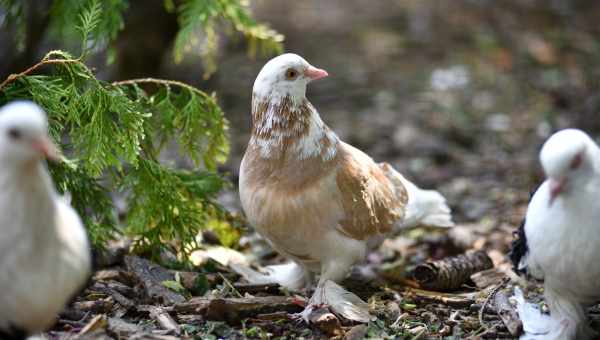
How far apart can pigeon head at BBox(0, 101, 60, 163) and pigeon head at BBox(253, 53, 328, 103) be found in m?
1.72

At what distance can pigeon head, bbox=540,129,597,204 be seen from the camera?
3447 millimetres

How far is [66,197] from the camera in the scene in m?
4.79

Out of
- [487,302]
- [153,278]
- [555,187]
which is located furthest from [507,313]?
[153,278]

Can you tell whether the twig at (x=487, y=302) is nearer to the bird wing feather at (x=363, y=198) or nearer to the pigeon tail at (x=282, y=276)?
the bird wing feather at (x=363, y=198)

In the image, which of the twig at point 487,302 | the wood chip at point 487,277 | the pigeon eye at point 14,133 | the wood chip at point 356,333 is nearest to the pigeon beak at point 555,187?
the twig at point 487,302

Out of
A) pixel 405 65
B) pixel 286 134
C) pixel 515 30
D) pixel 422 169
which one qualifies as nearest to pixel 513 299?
pixel 286 134

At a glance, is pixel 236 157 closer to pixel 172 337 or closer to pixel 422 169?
pixel 422 169

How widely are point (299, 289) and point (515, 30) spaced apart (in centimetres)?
794

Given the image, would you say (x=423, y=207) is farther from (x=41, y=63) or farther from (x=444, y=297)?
(x=41, y=63)

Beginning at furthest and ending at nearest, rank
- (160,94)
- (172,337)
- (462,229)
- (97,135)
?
(462,229) < (160,94) < (97,135) < (172,337)

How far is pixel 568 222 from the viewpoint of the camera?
360 centimetres

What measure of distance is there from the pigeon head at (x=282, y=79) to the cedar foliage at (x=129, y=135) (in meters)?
0.74

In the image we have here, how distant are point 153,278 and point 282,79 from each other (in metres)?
1.49

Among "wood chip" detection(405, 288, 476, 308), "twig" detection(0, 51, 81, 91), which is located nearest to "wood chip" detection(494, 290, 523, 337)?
"wood chip" detection(405, 288, 476, 308)
